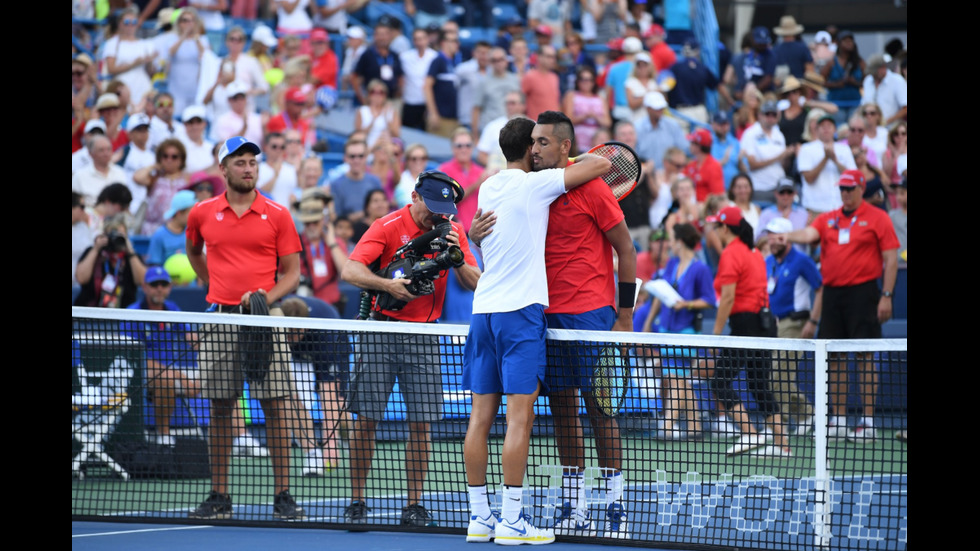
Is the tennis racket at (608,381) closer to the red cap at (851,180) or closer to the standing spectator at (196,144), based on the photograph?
the red cap at (851,180)

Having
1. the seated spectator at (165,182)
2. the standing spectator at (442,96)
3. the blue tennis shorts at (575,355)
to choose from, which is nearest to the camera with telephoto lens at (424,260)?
the blue tennis shorts at (575,355)

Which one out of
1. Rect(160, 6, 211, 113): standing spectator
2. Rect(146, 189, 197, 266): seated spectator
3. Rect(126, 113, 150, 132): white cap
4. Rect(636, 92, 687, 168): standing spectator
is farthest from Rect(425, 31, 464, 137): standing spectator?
Rect(146, 189, 197, 266): seated spectator

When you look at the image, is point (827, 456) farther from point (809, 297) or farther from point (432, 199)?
point (809, 297)

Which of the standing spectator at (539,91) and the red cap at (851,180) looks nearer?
the red cap at (851,180)

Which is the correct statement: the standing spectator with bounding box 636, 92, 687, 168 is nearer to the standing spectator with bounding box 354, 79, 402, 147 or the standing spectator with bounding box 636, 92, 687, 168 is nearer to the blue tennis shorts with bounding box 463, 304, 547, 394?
the standing spectator with bounding box 354, 79, 402, 147

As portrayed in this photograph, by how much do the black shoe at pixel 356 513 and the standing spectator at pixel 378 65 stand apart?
32.2ft

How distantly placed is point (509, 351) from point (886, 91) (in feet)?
34.6

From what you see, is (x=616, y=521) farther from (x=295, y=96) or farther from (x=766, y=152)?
(x=295, y=96)

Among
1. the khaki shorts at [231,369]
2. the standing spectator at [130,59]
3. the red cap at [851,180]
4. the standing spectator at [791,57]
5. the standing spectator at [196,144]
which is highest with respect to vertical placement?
the standing spectator at [791,57]

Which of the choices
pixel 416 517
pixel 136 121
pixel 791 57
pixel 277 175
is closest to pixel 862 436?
pixel 416 517

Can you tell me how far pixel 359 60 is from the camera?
1653 cm

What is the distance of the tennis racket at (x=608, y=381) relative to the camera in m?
6.59

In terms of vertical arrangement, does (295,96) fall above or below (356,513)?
above

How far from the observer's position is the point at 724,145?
1585 cm
